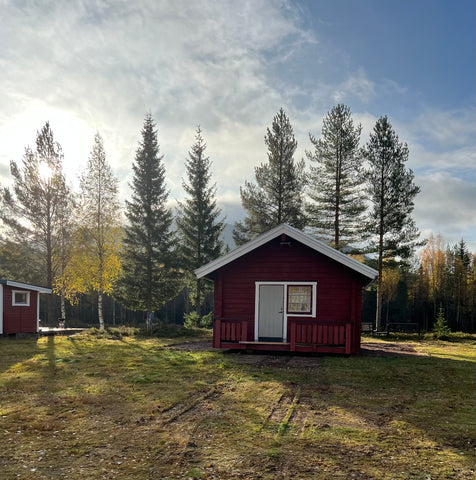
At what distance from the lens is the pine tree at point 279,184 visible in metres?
30.5

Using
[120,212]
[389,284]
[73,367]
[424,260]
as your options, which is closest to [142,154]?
[120,212]

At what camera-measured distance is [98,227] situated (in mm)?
25719

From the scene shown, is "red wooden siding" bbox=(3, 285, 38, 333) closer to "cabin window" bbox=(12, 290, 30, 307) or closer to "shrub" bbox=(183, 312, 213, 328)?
"cabin window" bbox=(12, 290, 30, 307)

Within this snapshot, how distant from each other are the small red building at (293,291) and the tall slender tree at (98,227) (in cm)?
1313

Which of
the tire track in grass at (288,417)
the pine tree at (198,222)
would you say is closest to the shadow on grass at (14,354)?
the tire track in grass at (288,417)

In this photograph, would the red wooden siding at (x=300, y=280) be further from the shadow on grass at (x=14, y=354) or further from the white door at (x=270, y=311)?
the shadow on grass at (x=14, y=354)

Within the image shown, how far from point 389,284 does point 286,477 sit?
46211mm

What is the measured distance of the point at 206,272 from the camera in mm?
14125

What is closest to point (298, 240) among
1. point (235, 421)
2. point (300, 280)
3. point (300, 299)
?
point (300, 280)

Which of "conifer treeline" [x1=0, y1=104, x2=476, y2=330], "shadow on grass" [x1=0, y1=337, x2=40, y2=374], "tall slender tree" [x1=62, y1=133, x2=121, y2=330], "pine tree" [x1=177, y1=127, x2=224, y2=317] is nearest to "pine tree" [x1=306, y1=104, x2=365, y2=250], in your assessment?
"conifer treeline" [x1=0, y1=104, x2=476, y2=330]

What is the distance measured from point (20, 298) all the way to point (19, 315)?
913 mm

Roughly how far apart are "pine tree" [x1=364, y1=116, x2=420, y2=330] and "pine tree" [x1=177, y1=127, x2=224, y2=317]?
1185 cm

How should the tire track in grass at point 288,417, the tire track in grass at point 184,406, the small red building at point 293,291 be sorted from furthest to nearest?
the small red building at point 293,291 → the tire track in grass at point 184,406 → the tire track in grass at point 288,417

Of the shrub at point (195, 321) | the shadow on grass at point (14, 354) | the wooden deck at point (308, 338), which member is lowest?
the shrub at point (195, 321)
